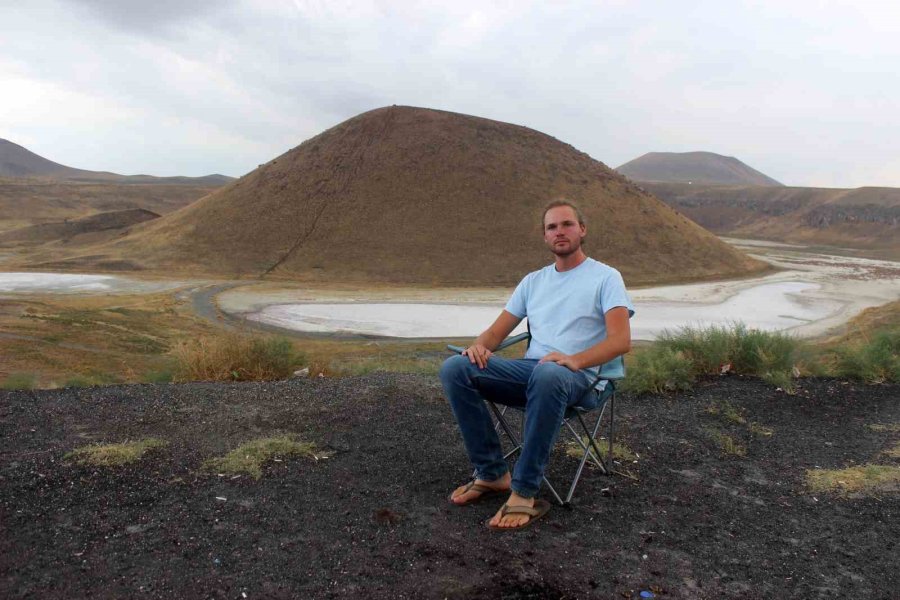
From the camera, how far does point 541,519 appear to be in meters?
3.20

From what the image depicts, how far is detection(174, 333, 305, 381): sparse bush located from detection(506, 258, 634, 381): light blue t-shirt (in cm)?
436

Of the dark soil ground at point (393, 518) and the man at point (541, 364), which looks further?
the man at point (541, 364)

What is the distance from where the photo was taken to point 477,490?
339 centimetres

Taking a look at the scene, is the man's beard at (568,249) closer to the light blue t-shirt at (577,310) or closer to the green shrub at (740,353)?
the light blue t-shirt at (577,310)

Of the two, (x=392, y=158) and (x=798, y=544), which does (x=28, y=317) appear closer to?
(x=798, y=544)

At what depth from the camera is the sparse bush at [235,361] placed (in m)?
7.23

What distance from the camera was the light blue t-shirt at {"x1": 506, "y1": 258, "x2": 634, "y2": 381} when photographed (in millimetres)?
3477

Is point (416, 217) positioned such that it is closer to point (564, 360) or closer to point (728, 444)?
point (728, 444)

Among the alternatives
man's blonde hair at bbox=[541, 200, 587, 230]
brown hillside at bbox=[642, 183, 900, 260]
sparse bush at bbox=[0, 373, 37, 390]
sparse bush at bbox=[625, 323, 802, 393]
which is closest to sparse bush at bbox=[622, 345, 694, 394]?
sparse bush at bbox=[625, 323, 802, 393]

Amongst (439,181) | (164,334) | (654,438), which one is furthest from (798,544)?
(439,181)

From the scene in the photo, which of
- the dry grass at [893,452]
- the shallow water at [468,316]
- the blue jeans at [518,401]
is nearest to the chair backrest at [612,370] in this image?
the blue jeans at [518,401]

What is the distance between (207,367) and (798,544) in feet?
19.3

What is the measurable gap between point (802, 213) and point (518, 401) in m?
82.6

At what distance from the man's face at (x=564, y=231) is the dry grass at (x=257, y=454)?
69.4 inches
